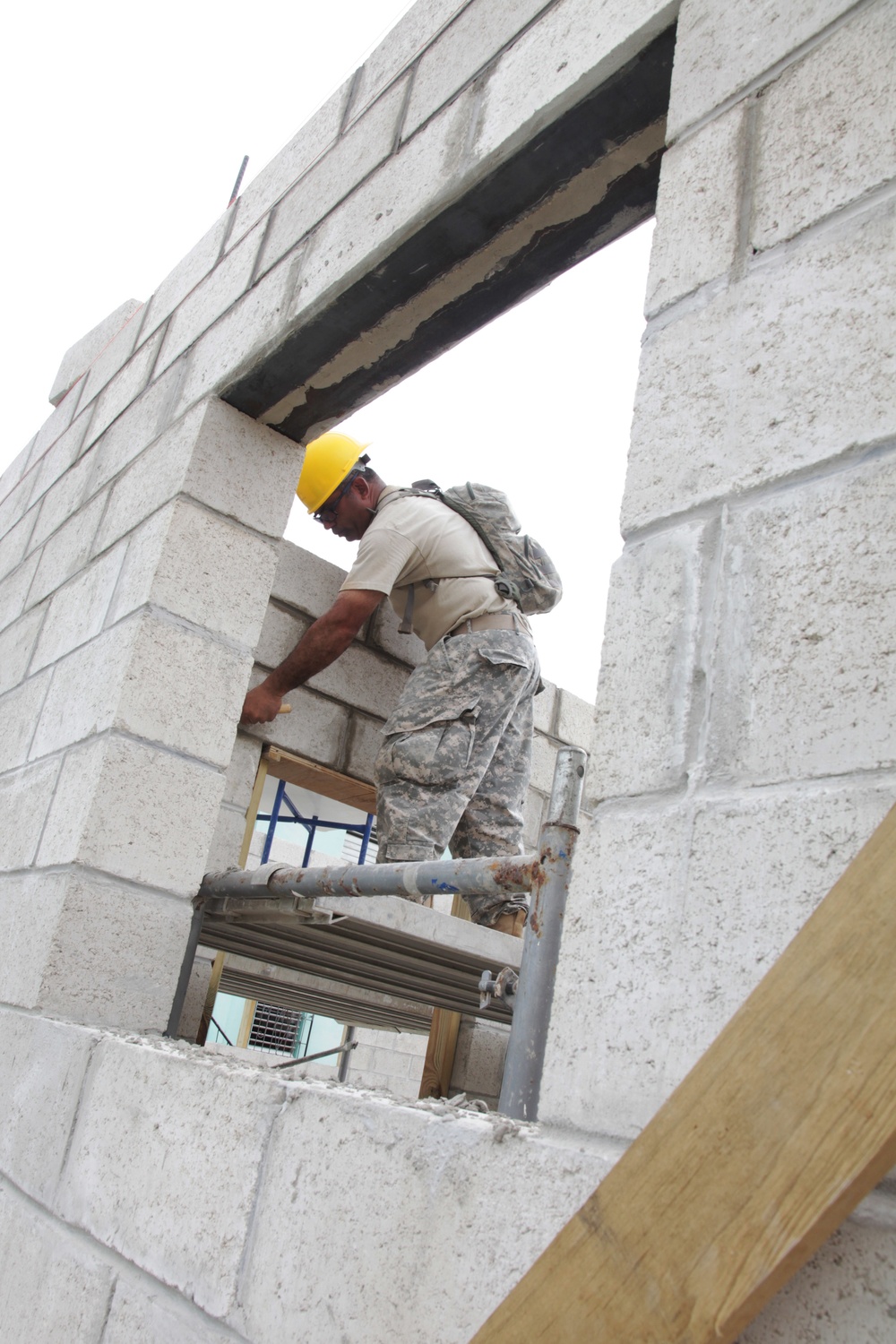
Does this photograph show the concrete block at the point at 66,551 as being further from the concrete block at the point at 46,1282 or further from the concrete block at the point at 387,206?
the concrete block at the point at 46,1282

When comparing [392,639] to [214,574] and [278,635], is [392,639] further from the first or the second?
[214,574]

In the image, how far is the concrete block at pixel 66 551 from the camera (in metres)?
3.04

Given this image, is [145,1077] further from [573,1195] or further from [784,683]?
[784,683]

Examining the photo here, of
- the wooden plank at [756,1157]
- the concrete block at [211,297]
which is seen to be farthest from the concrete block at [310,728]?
the wooden plank at [756,1157]

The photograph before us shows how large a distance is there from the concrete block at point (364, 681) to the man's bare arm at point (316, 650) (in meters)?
0.33

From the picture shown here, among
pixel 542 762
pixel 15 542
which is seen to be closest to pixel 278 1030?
pixel 542 762

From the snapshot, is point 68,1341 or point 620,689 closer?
point 620,689

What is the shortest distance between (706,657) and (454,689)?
183 centimetres

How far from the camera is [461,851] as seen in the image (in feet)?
10.0

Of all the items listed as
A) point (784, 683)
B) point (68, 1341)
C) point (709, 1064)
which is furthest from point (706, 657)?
point (68, 1341)

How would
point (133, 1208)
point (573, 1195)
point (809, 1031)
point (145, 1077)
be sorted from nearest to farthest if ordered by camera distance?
point (809, 1031) → point (573, 1195) → point (133, 1208) → point (145, 1077)

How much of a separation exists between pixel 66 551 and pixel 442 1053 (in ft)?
7.36

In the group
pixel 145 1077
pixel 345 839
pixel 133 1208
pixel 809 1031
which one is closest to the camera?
pixel 809 1031

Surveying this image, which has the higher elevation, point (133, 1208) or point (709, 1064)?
point (709, 1064)
